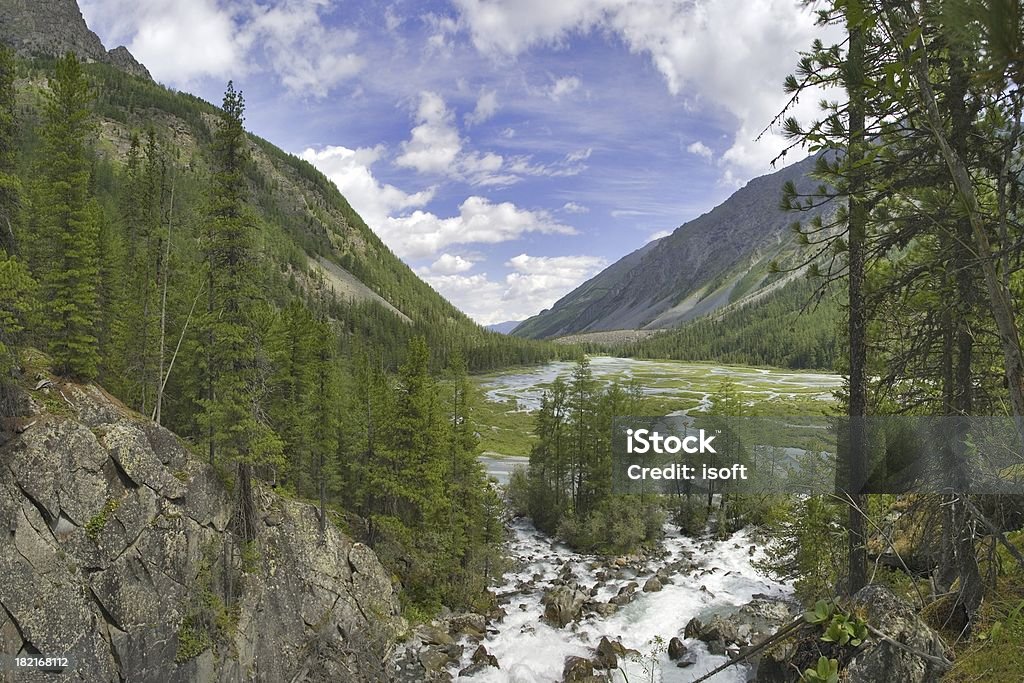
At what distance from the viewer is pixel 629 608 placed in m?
27.7

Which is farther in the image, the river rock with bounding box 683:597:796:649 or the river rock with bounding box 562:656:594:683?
the river rock with bounding box 683:597:796:649

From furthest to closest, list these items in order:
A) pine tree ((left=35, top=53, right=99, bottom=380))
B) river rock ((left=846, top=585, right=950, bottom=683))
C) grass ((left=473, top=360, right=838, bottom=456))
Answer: grass ((left=473, top=360, right=838, bottom=456)) < pine tree ((left=35, top=53, right=99, bottom=380)) < river rock ((left=846, top=585, right=950, bottom=683))

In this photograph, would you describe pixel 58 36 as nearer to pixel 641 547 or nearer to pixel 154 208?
pixel 154 208

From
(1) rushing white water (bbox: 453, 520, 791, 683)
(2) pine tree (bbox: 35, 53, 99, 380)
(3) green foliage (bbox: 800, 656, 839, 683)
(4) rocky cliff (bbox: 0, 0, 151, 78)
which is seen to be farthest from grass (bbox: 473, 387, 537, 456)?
(4) rocky cliff (bbox: 0, 0, 151, 78)

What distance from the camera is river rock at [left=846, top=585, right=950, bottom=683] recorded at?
3.76m

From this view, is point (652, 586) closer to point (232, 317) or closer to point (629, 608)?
point (629, 608)

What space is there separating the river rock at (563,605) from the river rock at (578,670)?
11.7 feet

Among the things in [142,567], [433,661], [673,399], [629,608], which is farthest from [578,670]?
[673,399]

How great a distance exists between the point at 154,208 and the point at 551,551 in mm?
33340

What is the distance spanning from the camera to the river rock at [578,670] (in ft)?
67.3

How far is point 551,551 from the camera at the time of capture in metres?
37.7

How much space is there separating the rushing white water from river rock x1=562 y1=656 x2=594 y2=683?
379 mm

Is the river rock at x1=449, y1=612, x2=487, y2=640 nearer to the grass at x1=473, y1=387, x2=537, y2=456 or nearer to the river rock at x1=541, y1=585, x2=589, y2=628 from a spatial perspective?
the river rock at x1=541, y1=585, x2=589, y2=628

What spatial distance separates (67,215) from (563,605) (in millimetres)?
27319
